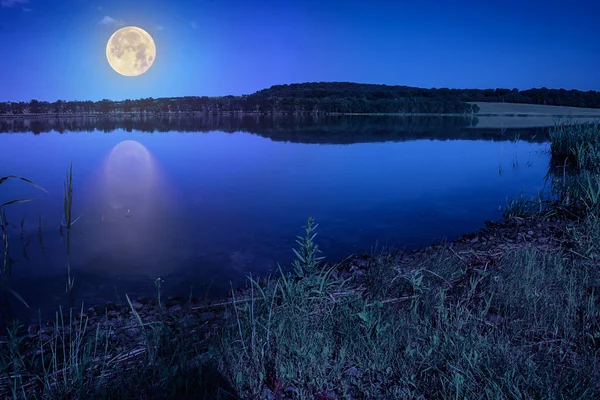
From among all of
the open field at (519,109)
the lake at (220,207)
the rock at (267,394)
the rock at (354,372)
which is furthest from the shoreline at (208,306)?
the open field at (519,109)

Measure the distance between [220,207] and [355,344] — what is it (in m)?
7.02

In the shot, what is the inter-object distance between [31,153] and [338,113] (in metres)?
65.6

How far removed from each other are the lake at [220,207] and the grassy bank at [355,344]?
51.7 inches

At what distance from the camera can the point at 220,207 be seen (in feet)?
31.4

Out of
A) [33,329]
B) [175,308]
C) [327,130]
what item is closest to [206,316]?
[175,308]

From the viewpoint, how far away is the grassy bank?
265 centimetres

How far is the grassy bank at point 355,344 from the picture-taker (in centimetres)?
265

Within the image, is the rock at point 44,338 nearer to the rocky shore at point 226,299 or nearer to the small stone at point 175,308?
the rocky shore at point 226,299

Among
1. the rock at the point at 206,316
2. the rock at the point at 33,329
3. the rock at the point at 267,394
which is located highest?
the rock at the point at 267,394

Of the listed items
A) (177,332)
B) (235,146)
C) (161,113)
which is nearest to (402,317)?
(177,332)

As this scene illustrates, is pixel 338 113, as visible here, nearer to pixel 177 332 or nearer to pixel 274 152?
pixel 274 152

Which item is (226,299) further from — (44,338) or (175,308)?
(44,338)

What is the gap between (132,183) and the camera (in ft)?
41.5

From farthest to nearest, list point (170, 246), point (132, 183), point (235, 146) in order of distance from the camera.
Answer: point (235, 146) → point (132, 183) → point (170, 246)
